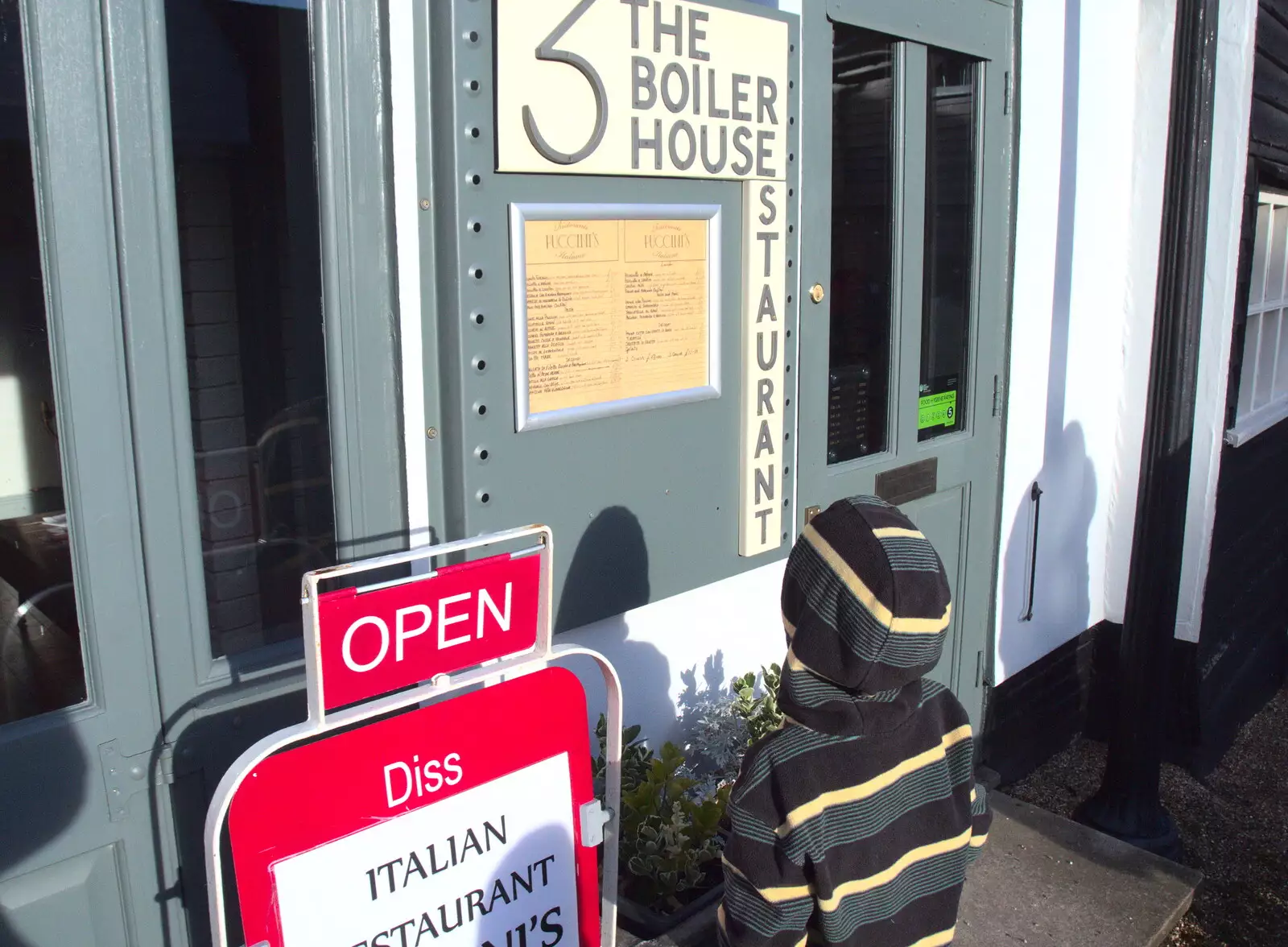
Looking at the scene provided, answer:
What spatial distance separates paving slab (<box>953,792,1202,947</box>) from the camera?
9.55ft

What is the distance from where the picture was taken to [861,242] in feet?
10.7

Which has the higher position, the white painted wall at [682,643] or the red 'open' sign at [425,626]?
the red 'open' sign at [425,626]

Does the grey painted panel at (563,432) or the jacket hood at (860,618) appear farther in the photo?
the grey painted panel at (563,432)

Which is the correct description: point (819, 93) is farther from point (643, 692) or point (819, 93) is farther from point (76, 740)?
point (76, 740)

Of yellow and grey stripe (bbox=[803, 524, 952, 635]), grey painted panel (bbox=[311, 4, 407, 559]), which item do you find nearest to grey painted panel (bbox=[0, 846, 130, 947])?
grey painted panel (bbox=[311, 4, 407, 559])

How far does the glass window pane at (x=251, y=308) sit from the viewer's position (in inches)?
78.5

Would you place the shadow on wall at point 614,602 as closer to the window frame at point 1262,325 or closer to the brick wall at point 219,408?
the brick wall at point 219,408

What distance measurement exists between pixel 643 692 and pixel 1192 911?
2.16 m

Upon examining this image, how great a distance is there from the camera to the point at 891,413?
11.2ft

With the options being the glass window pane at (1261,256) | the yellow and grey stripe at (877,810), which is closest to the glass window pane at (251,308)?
the yellow and grey stripe at (877,810)

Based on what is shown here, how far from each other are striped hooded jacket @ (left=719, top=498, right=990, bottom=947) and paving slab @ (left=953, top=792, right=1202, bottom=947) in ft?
4.01

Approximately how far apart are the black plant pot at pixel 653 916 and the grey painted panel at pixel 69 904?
3.42 feet

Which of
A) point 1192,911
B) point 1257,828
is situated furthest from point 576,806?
point 1257,828

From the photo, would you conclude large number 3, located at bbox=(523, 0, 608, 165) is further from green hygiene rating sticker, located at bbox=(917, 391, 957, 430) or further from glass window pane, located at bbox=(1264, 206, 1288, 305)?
glass window pane, located at bbox=(1264, 206, 1288, 305)
